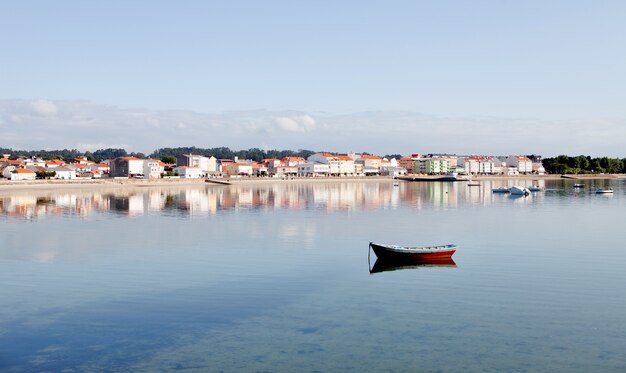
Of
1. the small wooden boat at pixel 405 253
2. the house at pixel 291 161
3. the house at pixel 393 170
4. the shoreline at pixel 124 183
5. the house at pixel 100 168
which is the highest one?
the house at pixel 291 161

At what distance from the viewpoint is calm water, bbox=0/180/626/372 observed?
1338 centimetres

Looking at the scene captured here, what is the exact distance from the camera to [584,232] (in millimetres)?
36562

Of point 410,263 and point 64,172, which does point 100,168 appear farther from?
point 410,263

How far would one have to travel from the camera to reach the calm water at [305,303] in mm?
13383

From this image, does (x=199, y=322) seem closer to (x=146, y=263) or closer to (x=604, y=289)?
(x=146, y=263)

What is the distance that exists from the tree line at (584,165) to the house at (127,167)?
12254 cm

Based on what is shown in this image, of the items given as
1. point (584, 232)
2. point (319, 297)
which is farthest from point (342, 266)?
point (584, 232)

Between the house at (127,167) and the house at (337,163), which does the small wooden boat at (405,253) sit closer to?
the house at (127,167)

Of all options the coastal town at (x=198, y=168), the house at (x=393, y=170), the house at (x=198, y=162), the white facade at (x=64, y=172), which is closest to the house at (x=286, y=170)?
the coastal town at (x=198, y=168)

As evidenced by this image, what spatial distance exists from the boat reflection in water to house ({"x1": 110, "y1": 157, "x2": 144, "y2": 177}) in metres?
117

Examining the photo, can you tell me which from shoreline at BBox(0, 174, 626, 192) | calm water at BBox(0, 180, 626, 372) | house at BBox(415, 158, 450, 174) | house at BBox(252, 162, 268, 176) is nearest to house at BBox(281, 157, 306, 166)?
house at BBox(252, 162, 268, 176)

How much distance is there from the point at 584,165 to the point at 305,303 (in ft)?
610

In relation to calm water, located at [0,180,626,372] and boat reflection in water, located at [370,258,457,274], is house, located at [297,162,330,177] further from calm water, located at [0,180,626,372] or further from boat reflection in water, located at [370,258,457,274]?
boat reflection in water, located at [370,258,457,274]

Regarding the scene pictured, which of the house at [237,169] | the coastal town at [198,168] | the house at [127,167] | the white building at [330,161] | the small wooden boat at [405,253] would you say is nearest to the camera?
the small wooden boat at [405,253]
